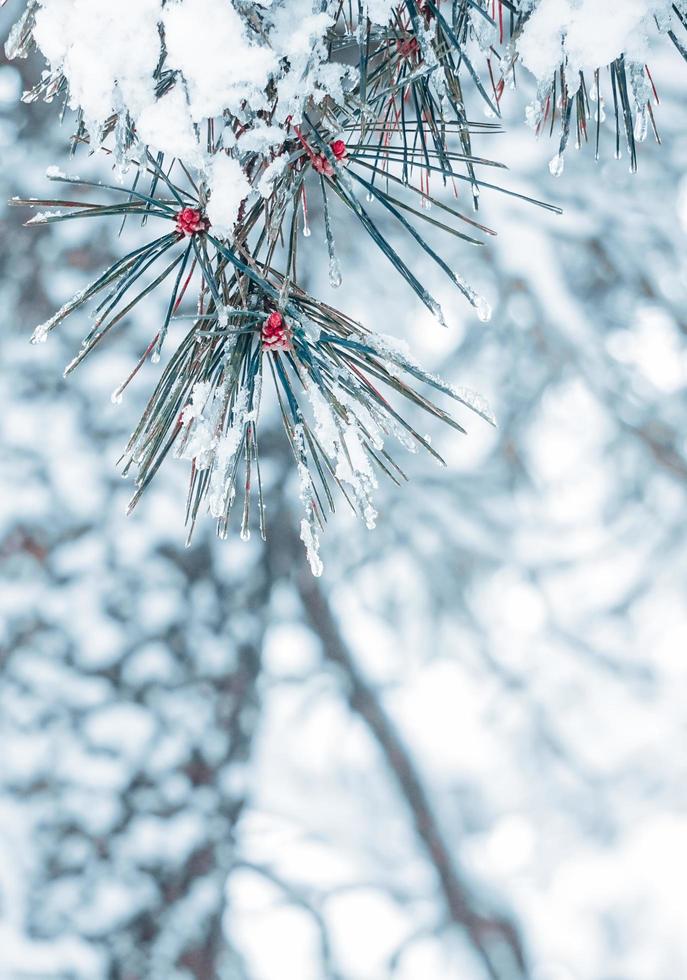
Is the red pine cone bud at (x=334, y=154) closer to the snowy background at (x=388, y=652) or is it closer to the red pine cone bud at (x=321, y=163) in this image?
the red pine cone bud at (x=321, y=163)

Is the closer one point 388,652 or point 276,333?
point 276,333

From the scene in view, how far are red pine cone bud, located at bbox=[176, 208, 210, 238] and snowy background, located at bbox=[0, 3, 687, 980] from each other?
86 cm

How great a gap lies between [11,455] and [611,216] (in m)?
1.30

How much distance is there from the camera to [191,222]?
A: 0.40 metres

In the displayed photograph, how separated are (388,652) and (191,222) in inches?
69.5

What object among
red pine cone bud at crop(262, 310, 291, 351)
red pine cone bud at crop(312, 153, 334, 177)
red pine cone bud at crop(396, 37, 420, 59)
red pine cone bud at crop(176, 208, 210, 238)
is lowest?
red pine cone bud at crop(262, 310, 291, 351)

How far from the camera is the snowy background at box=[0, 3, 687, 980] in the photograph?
1271 millimetres

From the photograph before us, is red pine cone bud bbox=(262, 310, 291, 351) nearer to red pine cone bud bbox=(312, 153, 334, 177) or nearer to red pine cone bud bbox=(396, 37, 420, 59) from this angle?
red pine cone bud bbox=(312, 153, 334, 177)

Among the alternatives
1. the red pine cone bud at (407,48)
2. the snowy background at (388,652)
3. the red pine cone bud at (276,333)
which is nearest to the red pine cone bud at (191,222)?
the red pine cone bud at (276,333)

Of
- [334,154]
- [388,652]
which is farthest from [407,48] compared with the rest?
[388,652]

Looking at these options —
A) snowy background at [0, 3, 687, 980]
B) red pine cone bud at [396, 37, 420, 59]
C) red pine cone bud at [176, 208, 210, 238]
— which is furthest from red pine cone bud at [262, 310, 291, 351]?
snowy background at [0, 3, 687, 980]

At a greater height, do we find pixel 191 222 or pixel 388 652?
pixel 388 652

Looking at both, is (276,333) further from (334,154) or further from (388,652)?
(388,652)

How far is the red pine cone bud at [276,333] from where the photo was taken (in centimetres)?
40
